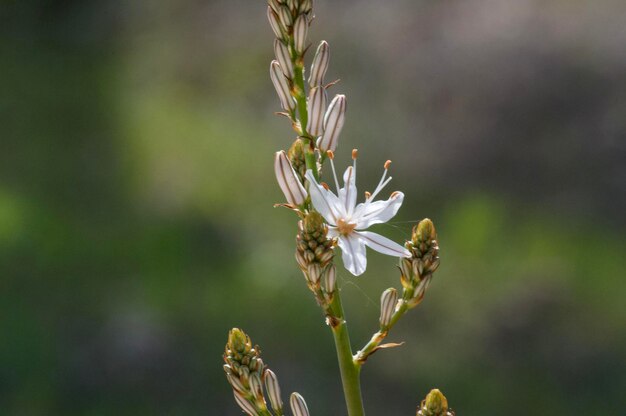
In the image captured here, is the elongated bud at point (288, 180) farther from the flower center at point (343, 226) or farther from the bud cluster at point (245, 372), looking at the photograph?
the bud cluster at point (245, 372)

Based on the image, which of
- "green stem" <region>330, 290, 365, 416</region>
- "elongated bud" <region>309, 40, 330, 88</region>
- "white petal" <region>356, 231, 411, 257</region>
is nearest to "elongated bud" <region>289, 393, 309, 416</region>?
"green stem" <region>330, 290, 365, 416</region>

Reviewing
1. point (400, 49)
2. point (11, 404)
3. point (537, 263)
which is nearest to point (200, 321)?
point (11, 404)

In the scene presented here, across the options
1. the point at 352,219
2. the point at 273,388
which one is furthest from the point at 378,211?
the point at 273,388

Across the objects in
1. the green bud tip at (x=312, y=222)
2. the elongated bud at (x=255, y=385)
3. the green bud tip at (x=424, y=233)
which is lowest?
the elongated bud at (x=255, y=385)

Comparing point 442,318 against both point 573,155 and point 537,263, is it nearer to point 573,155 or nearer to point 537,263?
point 537,263

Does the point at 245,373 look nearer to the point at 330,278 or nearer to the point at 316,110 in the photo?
the point at 330,278

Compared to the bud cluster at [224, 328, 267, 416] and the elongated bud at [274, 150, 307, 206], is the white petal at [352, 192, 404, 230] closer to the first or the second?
the elongated bud at [274, 150, 307, 206]

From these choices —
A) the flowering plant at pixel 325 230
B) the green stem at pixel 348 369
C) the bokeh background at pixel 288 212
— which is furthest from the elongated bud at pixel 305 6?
the bokeh background at pixel 288 212
